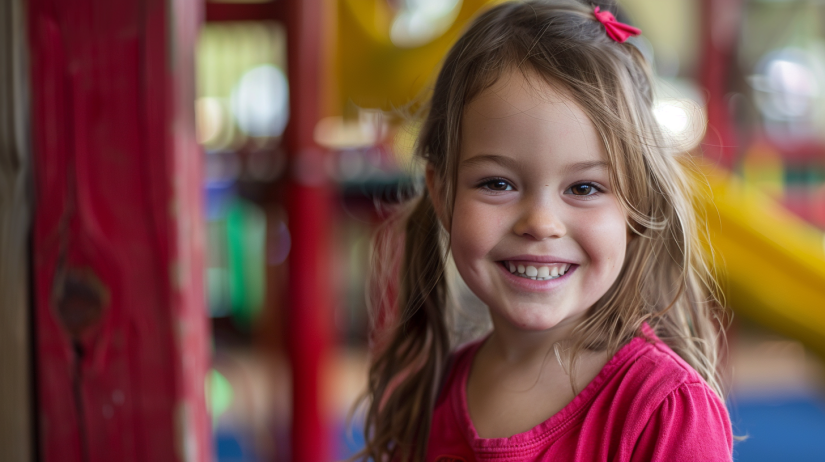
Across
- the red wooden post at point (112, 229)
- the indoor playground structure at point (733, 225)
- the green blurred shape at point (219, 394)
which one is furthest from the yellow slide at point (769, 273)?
the green blurred shape at point (219, 394)

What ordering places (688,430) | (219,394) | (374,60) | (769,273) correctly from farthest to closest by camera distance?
(219,394) → (374,60) → (769,273) → (688,430)

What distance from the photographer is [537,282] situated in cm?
67

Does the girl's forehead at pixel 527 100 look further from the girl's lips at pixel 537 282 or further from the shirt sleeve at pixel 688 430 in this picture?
the shirt sleeve at pixel 688 430

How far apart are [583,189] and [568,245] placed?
55 mm

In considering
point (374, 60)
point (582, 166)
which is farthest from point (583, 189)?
point (374, 60)

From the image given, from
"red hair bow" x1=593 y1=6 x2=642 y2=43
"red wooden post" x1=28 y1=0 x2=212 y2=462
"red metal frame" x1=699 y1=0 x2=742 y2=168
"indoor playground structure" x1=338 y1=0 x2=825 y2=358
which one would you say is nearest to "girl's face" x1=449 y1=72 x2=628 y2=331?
"red hair bow" x1=593 y1=6 x2=642 y2=43

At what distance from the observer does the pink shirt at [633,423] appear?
1.93ft

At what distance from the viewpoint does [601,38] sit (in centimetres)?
71

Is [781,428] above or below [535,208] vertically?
below

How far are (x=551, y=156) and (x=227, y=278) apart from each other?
3429 mm

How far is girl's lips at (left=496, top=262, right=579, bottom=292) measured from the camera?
0.67m

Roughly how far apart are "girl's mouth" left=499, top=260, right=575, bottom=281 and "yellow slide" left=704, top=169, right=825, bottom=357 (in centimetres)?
94

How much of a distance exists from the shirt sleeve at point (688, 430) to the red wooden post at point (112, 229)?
398 mm

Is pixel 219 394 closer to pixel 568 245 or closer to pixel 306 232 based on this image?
pixel 306 232
